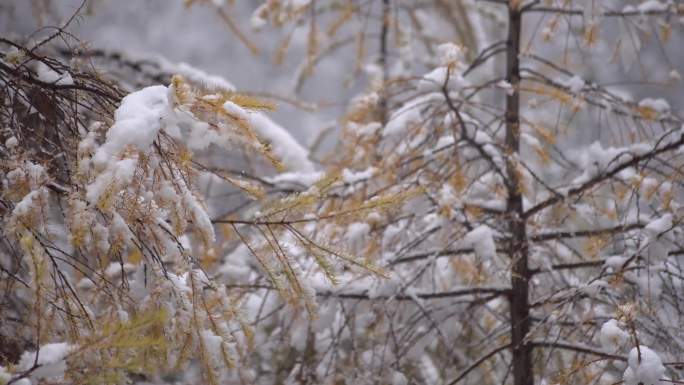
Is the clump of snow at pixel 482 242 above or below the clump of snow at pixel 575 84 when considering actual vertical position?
below

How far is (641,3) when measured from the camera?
120 inches

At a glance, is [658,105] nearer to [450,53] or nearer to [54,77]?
[450,53]

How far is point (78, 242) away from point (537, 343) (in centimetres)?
187

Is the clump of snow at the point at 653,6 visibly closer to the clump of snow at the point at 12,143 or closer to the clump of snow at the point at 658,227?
the clump of snow at the point at 658,227

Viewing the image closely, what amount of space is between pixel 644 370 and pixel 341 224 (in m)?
1.32

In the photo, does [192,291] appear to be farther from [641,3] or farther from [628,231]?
[641,3]

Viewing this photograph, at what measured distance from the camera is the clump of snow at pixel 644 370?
5.99 feet

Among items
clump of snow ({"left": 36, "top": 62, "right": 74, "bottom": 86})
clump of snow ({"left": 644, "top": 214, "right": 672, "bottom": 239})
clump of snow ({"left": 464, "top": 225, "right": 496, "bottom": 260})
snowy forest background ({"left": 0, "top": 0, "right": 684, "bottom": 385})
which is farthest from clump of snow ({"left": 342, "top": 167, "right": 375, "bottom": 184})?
clump of snow ({"left": 36, "top": 62, "right": 74, "bottom": 86})

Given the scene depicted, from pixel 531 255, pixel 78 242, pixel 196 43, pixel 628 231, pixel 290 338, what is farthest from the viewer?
pixel 196 43

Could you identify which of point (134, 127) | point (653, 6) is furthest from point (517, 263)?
point (134, 127)

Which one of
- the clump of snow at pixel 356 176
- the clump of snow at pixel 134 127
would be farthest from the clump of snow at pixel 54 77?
the clump of snow at pixel 356 176

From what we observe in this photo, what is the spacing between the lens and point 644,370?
1.83 meters

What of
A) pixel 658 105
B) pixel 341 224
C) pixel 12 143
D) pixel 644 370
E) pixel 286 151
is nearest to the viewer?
pixel 12 143

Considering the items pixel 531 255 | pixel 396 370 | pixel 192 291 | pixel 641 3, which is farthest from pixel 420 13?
pixel 192 291
